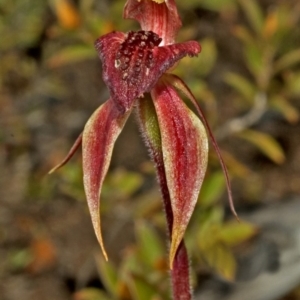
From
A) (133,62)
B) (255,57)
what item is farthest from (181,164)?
(255,57)

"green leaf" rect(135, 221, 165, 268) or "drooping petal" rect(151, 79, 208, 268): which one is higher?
"drooping petal" rect(151, 79, 208, 268)

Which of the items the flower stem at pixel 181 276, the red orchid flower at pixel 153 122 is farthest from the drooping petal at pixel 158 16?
the flower stem at pixel 181 276

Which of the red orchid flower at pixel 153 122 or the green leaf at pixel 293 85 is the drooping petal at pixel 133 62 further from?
the green leaf at pixel 293 85

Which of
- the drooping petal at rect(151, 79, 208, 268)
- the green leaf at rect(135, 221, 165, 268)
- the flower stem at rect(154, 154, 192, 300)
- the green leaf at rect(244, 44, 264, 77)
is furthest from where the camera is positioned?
the green leaf at rect(244, 44, 264, 77)

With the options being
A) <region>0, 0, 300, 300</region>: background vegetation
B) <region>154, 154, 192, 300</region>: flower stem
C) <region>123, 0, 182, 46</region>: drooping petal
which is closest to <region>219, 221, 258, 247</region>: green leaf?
<region>0, 0, 300, 300</region>: background vegetation

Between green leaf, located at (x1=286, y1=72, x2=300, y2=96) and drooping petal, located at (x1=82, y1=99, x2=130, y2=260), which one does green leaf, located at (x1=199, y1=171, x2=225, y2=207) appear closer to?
green leaf, located at (x1=286, y1=72, x2=300, y2=96)

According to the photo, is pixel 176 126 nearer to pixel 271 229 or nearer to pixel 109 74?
pixel 109 74
